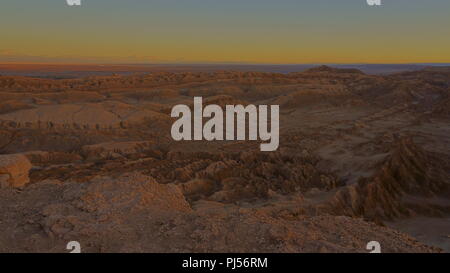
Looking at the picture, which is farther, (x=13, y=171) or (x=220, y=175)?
(x=220, y=175)

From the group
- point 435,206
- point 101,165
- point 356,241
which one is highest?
point 356,241

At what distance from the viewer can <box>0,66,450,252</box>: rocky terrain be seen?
13.8 feet

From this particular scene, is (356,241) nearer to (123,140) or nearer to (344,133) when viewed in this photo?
(123,140)

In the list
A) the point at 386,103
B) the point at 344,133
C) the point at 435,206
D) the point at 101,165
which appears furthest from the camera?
the point at 386,103

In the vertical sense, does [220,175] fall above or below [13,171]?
below

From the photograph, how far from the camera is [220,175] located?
41.9 feet

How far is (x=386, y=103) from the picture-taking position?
32.8 meters

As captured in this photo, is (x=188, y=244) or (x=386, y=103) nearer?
(x=188, y=244)

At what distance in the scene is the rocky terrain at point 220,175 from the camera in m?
4.21

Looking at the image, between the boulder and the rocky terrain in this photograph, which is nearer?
the rocky terrain

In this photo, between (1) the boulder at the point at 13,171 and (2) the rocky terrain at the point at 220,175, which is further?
(1) the boulder at the point at 13,171

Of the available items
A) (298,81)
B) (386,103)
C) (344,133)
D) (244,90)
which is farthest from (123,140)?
(298,81)

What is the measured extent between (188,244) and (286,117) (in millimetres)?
22023

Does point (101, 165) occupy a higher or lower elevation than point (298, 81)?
lower
